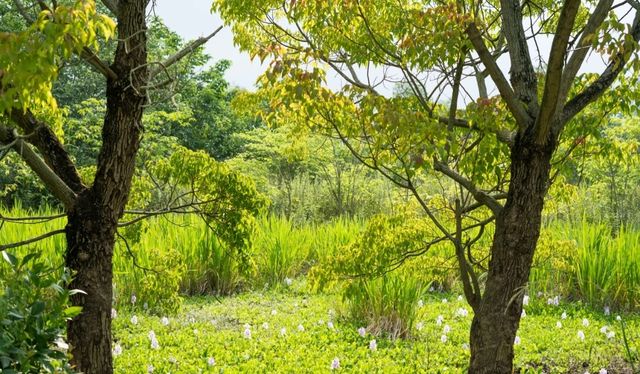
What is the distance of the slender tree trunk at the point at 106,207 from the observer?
2.82 m

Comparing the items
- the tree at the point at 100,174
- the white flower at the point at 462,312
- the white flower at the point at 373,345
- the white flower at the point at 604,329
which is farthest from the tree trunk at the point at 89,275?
the white flower at the point at 604,329

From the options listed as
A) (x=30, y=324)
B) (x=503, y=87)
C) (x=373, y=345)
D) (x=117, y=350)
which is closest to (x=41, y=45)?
(x=30, y=324)

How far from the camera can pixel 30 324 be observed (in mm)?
1979

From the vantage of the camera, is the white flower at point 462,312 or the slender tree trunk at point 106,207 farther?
the white flower at point 462,312

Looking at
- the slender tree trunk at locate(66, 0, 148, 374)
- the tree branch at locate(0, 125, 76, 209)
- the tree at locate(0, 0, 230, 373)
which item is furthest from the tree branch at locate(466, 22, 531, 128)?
the tree branch at locate(0, 125, 76, 209)

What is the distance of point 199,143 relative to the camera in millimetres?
20359

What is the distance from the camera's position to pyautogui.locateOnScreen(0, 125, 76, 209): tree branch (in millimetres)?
2680

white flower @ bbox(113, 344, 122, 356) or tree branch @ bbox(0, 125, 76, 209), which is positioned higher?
tree branch @ bbox(0, 125, 76, 209)

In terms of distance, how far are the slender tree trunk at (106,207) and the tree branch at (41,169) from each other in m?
0.05

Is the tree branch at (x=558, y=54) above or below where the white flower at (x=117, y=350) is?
above

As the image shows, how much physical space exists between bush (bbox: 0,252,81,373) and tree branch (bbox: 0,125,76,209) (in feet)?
2.14

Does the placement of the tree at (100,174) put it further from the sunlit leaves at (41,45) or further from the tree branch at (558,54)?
the tree branch at (558,54)

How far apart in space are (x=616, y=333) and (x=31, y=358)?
454 centimetres

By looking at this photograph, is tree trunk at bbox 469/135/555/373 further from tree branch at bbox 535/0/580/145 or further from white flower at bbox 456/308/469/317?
white flower at bbox 456/308/469/317
